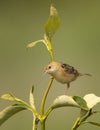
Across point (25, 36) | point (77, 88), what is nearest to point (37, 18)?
point (25, 36)

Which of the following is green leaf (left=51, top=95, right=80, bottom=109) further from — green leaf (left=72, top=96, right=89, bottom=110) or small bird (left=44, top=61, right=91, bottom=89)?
small bird (left=44, top=61, right=91, bottom=89)

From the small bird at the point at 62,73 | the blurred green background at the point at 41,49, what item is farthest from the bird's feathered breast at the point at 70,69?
the blurred green background at the point at 41,49

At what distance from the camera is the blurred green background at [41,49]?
5.19ft

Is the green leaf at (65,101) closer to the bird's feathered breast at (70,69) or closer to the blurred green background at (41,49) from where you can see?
the bird's feathered breast at (70,69)

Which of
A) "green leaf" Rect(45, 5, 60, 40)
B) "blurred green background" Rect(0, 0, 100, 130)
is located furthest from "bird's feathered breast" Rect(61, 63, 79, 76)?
"blurred green background" Rect(0, 0, 100, 130)

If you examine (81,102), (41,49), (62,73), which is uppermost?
(81,102)

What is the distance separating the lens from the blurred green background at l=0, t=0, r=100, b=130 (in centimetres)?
158

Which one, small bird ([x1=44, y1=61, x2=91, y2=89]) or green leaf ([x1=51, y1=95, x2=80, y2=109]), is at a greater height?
green leaf ([x1=51, y1=95, x2=80, y2=109])

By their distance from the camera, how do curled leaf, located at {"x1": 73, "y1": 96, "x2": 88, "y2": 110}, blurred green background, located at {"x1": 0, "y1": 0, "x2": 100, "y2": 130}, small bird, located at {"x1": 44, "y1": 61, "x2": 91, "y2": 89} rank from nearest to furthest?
curled leaf, located at {"x1": 73, "y1": 96, "x2": 88, "y2": 110}, small bird, located at {"x1": 44, "y1": 61, "x2": 91, "y2": 89}, blurred green background, located at {"x1": 0, "y1": 0, "x2": 100, "y2": 130}

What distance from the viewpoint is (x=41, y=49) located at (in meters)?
1.63

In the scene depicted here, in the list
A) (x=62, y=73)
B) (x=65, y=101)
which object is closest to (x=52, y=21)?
(x=65, y=101)

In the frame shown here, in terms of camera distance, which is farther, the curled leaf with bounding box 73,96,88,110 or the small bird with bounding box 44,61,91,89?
the small bird with bounding box 44,61,91,89

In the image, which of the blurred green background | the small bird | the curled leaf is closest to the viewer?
the curled leaf

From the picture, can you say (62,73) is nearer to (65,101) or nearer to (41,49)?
(65,101)
